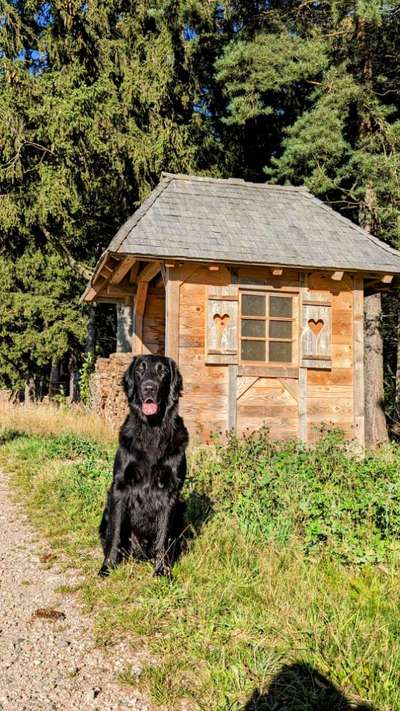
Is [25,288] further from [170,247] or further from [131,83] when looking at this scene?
[170,247]

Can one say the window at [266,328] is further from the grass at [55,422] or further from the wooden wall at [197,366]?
the grass at [55,422]

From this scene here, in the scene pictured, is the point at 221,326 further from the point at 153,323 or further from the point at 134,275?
the point at 153,323

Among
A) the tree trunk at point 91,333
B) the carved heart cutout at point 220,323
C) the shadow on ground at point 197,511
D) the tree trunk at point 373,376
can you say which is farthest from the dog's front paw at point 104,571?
the tree trunk at point 91,333

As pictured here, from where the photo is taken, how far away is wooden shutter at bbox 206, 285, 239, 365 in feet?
33.3

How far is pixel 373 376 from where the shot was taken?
46.7 ft

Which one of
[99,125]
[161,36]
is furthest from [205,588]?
[161,36]

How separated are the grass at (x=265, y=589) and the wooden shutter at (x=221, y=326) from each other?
383cm

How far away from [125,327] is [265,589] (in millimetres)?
11551

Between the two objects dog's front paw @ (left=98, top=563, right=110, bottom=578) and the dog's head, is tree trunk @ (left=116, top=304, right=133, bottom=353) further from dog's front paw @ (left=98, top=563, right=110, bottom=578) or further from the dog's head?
dog's front paw @ (left=98, top=563, right=110, bottom=578)

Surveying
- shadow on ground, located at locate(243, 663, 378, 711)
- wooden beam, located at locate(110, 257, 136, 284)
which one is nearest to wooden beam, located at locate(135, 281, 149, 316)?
wooden beam, located at locate(110, 257, 136, 284)

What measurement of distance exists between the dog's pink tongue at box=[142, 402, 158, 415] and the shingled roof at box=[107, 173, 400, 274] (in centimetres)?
545

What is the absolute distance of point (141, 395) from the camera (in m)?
4.23

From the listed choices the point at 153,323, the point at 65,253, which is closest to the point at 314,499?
the point at 153,323

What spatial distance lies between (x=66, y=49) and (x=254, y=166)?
694 centimetres
